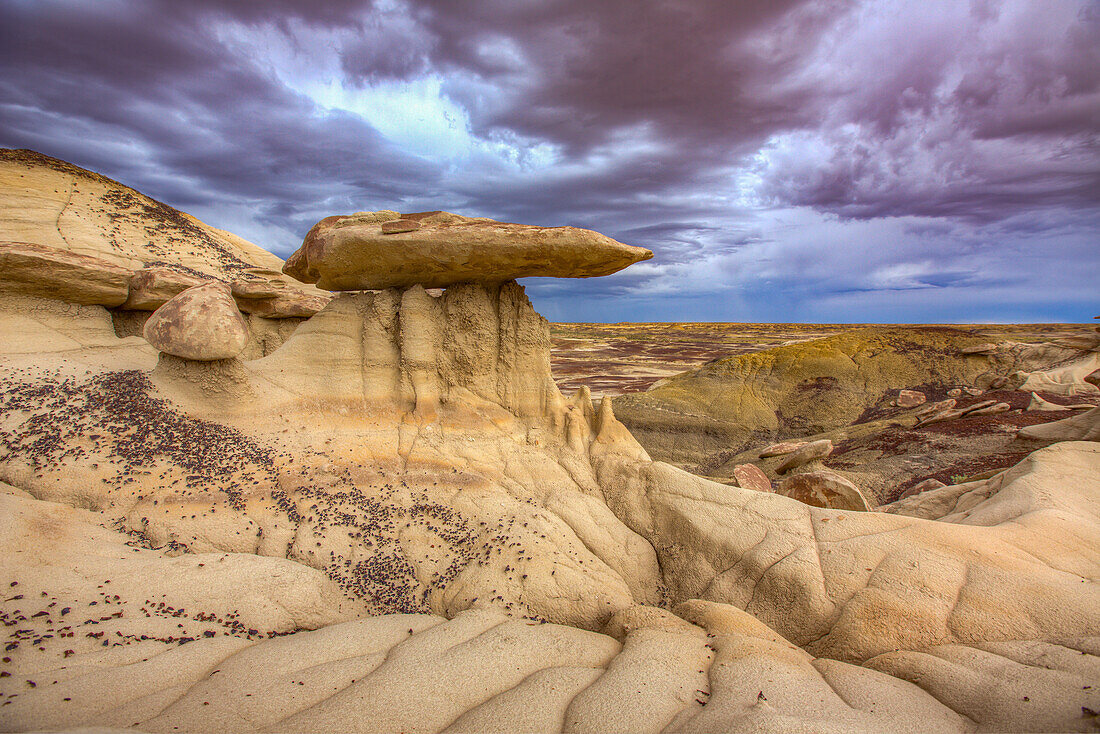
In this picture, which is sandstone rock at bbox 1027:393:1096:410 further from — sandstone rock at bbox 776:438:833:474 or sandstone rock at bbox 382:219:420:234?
sandstone rock at bbox 382:219:420:234

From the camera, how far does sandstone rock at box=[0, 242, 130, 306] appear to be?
24.0 ft

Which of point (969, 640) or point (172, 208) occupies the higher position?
point (172, 208)

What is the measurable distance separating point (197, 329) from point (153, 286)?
125 inches

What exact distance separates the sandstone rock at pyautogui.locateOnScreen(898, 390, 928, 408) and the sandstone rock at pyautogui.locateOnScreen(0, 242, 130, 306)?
2375 centimetres

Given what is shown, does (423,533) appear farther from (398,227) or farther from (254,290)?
(254,290)

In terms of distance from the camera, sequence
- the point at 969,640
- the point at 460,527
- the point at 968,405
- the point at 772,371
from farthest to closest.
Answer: the point at 772,371
the point at 968,405
the point at 460,527
the point at 969,640

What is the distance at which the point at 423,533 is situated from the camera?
639cm

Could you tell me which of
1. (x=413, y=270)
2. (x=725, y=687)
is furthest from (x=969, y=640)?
(x=413, y=270)

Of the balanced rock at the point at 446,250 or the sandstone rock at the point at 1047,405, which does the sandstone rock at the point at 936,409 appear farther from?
the balanced rock at the point at 446,250

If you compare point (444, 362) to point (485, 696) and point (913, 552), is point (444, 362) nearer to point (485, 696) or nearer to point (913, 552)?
point (485, 696)

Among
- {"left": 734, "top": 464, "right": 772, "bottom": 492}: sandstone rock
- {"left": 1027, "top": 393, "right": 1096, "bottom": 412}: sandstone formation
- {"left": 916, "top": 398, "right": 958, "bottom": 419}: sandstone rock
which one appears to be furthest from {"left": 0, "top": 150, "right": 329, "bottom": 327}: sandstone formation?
{"left": 1027, "top": 393, "right": 1096, "bottom": 412}: sandstone formation

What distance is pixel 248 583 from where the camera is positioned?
507cm

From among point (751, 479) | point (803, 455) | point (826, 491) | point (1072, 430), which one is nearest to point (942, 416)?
point (1072, 430)

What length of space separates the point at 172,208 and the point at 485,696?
1392 cm
